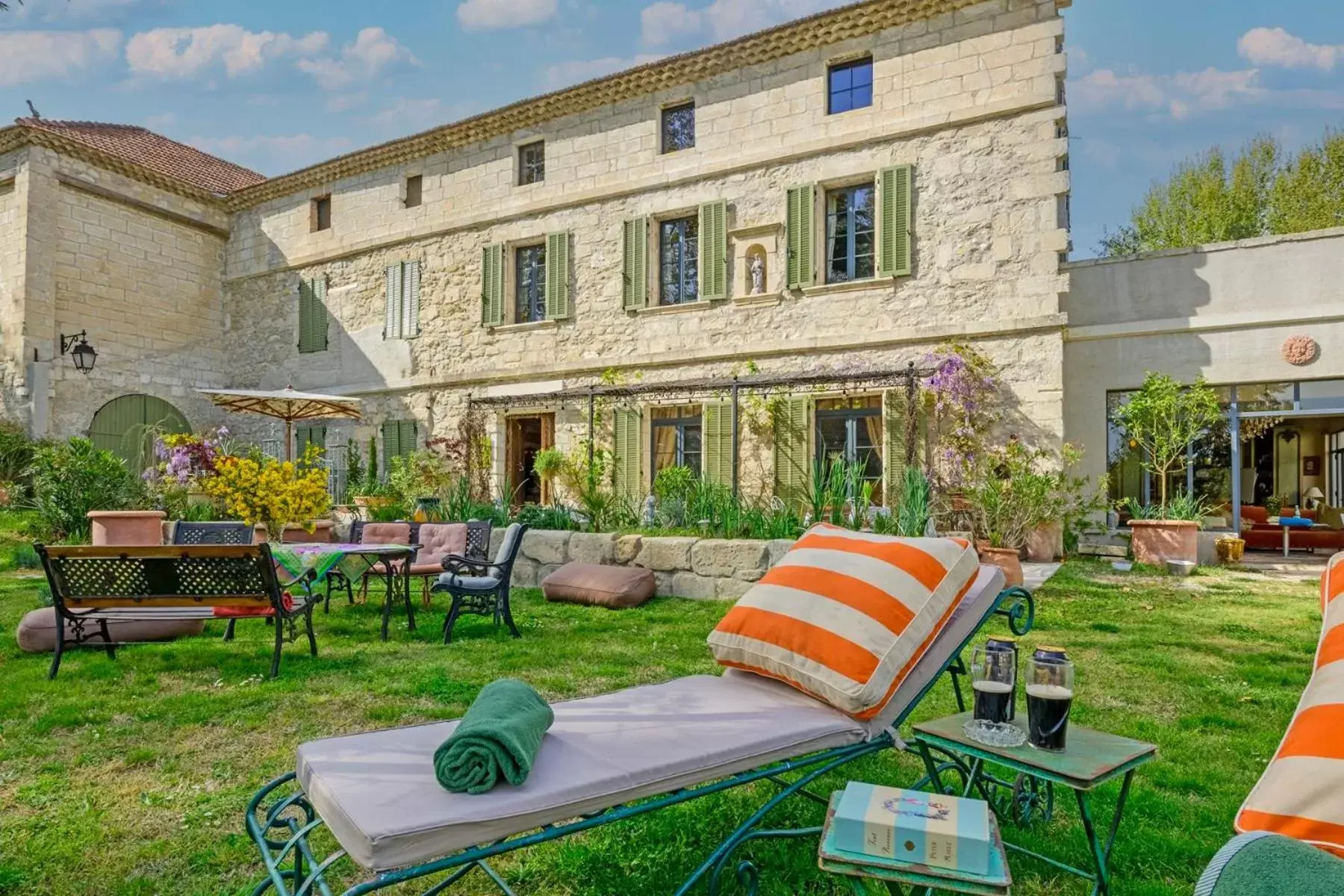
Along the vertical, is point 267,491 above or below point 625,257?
below

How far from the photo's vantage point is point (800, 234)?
408 inches

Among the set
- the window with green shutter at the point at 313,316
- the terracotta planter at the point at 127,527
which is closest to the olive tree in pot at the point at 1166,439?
the terracotta planter at the point at 127,527

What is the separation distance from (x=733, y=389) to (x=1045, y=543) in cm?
427

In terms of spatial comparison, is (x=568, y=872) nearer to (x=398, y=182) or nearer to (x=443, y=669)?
(x=443, y=669)

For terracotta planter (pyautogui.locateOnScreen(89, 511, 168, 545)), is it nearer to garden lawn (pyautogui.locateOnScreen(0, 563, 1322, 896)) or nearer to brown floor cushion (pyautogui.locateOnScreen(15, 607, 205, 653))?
garden lawn (pyautogui.locateOnScreen(0, 563, 1322, 896))

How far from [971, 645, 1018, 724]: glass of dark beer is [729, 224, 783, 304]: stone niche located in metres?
8.96

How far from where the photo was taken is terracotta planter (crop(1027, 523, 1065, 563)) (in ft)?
28.4

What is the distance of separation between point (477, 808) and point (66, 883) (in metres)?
1.44

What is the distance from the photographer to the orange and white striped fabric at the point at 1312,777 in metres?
1.23

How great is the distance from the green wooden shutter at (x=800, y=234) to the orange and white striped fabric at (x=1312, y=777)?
928 cm

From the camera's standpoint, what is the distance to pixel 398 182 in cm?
1377

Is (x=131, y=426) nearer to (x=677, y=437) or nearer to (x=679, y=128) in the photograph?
(x=677, y=437)

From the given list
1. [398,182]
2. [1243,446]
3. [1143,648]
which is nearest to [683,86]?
[398,182]

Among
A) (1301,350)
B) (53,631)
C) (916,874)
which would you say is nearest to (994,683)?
(916,874)
